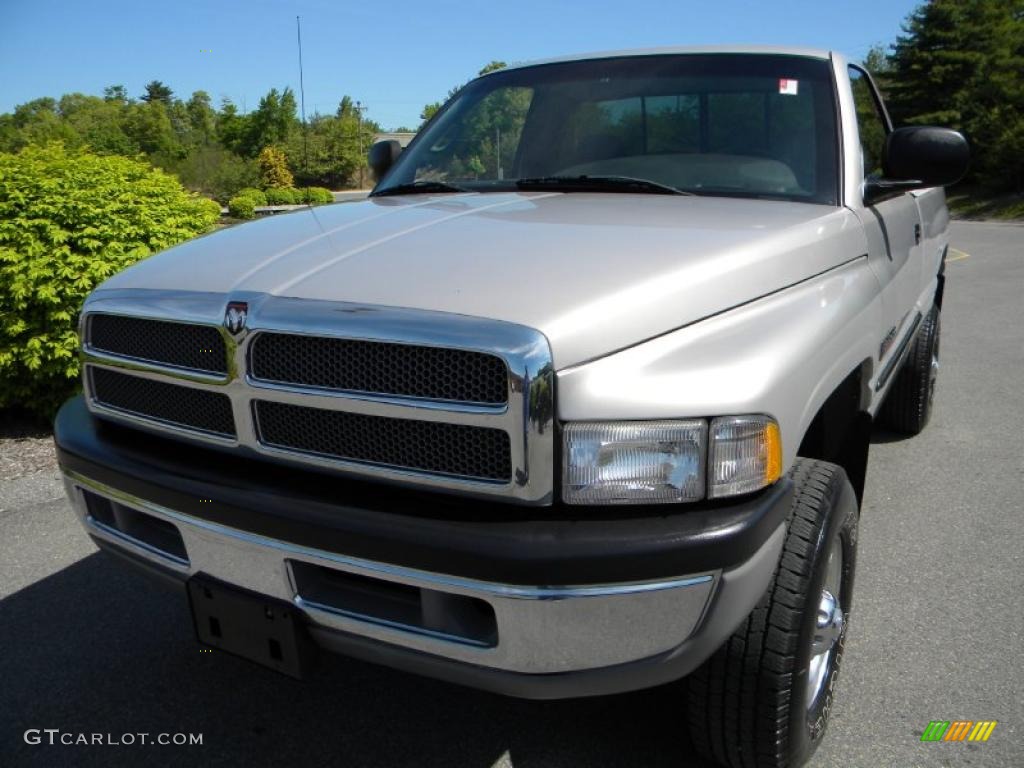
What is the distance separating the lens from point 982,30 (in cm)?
3878

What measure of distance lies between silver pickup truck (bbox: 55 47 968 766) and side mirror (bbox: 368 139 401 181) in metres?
1.37

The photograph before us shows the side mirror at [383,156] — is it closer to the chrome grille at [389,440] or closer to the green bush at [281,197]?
the chrome grille at [389,440]

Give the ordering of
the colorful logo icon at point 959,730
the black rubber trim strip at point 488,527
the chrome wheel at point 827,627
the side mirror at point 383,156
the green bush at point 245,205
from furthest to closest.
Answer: the green bush at point 245,205 < the side mirror at point 383,156 < the colorful logo icon at point 959,730 < the chrome wheel at point 827,627 < the black rubber trim strip at point 488,527

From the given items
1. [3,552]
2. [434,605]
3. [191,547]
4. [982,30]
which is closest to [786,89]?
[434,605]

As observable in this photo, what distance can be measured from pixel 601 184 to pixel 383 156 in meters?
1.50

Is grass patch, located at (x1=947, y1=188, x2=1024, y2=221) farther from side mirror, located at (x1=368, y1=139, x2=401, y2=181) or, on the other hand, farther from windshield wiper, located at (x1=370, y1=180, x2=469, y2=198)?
windshield wiper, located at (x1=370, y1=180, x2=469, y2=198)

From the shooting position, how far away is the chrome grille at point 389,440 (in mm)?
1637

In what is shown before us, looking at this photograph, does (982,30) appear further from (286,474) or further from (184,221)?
(286,474)

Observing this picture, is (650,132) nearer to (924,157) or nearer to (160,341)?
(924,157)

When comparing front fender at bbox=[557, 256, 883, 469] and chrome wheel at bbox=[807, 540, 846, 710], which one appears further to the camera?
chrome wheel at bbox=[807, 540, 846, 710]

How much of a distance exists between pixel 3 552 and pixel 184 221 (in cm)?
286

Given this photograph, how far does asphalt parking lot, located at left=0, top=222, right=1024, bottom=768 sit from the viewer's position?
7.63 ft

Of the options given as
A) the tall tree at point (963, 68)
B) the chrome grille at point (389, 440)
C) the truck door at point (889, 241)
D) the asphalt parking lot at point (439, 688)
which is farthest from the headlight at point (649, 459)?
the tall tree at point (963, 68)

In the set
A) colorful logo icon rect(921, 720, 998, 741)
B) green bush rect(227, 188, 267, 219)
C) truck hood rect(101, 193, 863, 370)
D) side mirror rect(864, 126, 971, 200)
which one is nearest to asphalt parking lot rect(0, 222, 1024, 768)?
colorful logo icon rect(921, 720, 998, 741)
